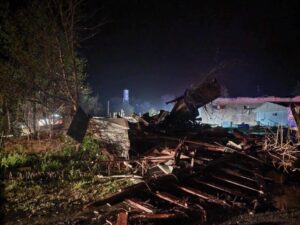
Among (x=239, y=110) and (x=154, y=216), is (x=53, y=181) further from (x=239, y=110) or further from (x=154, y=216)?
(x=239, y=110)

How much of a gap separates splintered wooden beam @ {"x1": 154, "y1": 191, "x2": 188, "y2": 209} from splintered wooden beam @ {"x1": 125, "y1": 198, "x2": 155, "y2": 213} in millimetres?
542

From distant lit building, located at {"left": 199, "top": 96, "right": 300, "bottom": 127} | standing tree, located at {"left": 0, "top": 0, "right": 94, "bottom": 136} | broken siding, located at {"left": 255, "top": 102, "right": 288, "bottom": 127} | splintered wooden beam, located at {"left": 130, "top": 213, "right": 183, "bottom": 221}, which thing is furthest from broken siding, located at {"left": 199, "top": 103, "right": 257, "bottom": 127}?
splintered wooden beam, located at {"left": 130, "top": 213, "right": 183, "bottom": 221}

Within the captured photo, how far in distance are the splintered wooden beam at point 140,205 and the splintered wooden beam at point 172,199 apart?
1.78 ft

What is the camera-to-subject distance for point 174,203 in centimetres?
620

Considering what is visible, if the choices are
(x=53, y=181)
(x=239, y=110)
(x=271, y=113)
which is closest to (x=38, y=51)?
(x=53, y=181)

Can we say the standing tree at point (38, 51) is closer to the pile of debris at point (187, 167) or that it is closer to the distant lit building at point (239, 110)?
the pile of debris at point (187, 167)

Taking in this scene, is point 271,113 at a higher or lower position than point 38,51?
lower

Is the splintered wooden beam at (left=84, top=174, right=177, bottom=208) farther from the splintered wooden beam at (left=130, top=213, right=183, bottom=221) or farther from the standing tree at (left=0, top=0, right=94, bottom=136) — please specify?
the standing tree at (left=0, top=0, right=94, bottom=136)

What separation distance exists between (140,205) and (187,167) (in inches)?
77.9

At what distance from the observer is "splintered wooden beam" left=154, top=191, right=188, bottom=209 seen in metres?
6.10

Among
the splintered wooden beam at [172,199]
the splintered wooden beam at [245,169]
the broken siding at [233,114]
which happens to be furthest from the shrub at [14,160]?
the broken siding at [233,114]

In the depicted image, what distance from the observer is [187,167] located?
7543mm

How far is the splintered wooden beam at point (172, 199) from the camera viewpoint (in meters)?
6.10

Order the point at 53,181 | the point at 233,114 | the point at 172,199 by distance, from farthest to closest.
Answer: the point at 233,114
the point at 53,181
the point at 172,199
